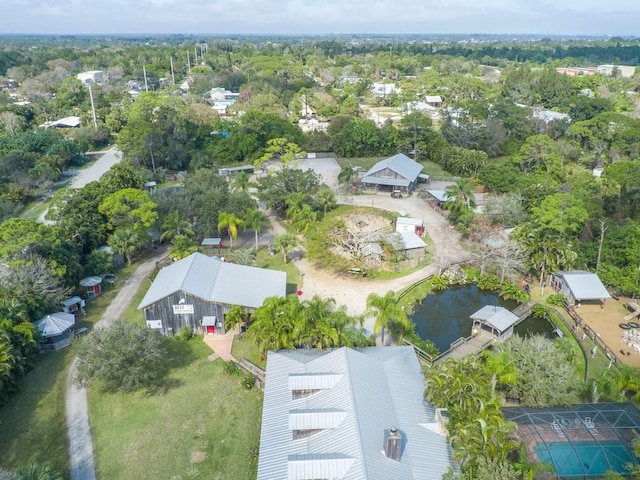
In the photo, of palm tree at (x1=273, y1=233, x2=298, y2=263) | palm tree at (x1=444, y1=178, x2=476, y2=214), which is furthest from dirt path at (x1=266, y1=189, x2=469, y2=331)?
palm tree at (x1=444, y1=178, x2=476, y2=214)

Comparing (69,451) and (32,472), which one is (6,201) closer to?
(69,451)

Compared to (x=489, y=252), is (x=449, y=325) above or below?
below

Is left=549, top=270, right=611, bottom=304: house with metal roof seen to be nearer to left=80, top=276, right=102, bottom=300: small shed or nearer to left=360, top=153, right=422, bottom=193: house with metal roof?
left=360, top=153, right=422, bottom=193: house with metal roof

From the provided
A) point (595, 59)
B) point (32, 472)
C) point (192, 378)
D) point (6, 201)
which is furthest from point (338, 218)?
point (595, 59)

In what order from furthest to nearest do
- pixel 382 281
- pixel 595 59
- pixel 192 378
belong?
1. pixel 595 59
2. pixel 382 281
3. pixel 192 378

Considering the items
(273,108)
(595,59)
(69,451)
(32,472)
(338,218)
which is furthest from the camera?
(595,59)

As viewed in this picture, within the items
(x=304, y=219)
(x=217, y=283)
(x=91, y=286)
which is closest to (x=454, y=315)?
(x=304, y=219)

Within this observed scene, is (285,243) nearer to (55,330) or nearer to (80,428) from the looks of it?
(55,330)
